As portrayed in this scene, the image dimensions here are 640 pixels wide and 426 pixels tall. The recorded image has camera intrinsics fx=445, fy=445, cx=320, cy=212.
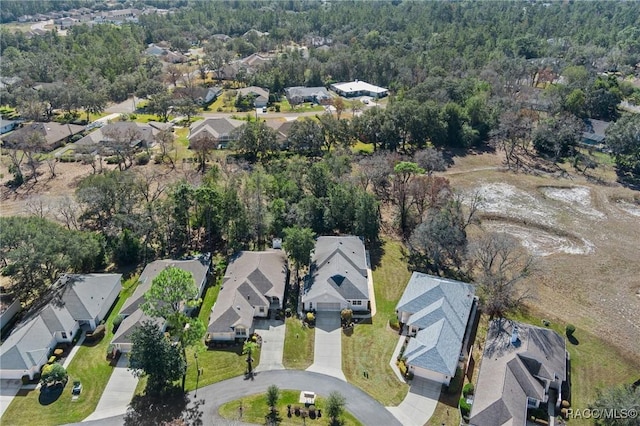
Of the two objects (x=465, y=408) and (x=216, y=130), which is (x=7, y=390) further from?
(x=216, y=130)

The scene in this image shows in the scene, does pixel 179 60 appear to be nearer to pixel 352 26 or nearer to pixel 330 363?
pixel 352 26

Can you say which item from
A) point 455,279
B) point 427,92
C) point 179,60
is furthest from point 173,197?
point 179,60

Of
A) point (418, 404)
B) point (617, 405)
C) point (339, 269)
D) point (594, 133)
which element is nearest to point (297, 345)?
point (339, 269)

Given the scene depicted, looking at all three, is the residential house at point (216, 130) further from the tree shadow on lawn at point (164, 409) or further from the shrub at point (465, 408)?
the shrub at point (465, 408)

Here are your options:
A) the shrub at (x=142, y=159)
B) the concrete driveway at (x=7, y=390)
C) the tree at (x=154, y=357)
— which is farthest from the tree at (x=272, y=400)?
the shrub at (x=142, y=159)

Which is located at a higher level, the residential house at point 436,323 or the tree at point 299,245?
the tree at point 299,245

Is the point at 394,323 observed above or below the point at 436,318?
below

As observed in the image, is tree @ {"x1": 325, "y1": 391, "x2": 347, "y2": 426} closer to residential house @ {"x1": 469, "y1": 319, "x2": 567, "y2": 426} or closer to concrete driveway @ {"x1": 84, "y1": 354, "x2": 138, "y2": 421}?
residential house @ {"x1": 469, "y1": 319, "x2": 567, "y2": 426}

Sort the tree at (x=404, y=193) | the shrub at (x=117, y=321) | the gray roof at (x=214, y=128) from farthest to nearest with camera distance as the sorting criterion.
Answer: the gray roof at (x=214, y=128), the tree at (x=404, y=193), the shrub at (x=117, y=321)
